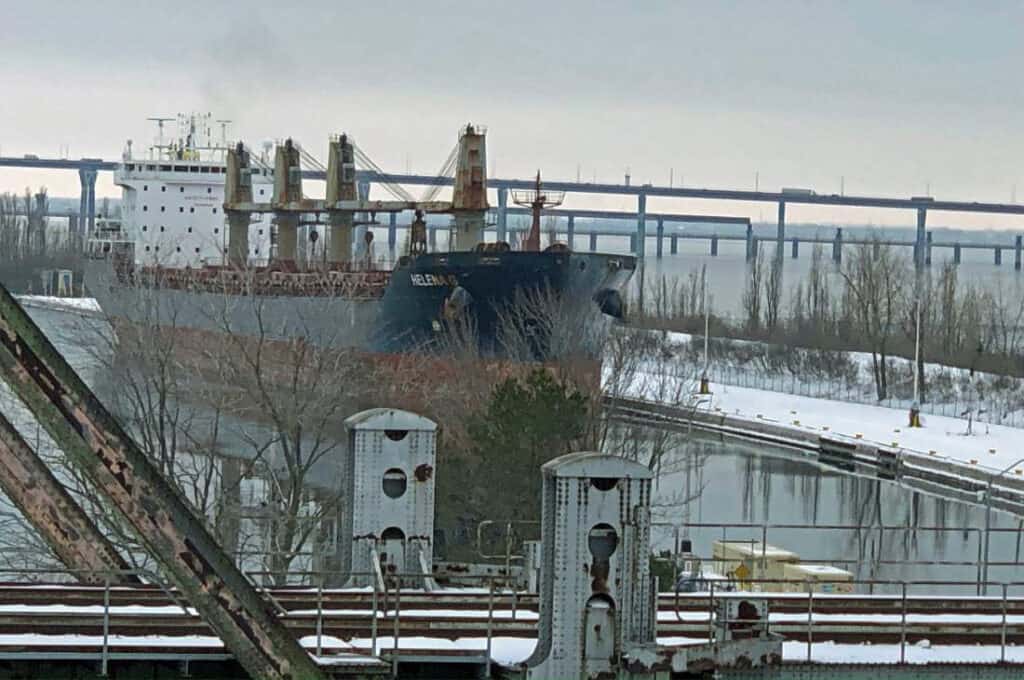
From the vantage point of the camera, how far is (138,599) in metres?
10.6

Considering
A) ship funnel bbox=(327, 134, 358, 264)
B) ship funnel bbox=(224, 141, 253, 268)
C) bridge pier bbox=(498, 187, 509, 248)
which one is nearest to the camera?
ship funnel bbox=(327, 134, 358, 264)

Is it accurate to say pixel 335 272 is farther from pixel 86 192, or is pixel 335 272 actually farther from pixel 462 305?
pixel 86 192

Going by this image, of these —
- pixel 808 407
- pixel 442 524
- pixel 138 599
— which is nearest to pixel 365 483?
pixel 138 599

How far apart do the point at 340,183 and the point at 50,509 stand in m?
48.2

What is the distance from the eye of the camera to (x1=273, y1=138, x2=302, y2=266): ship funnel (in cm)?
5778

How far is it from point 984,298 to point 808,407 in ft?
64.3

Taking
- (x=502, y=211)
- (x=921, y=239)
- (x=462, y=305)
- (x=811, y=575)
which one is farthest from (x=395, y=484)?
(x=921, y=239)

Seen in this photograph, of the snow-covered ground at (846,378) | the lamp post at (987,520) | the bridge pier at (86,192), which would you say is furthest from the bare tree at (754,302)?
the bridge pier at (86,192)

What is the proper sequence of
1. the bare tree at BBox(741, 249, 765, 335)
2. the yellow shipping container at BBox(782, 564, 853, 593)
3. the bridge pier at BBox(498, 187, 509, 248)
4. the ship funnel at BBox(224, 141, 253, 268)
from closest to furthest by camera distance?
the yellow shipping container at BBox(782, 564, 853, 593) < the ship funnel at BBox(224, 141, 253, 268) < the bare tree at BBox(741, 249, 765, 335) < the bridge pier at BBox(498, 187, 509, 248)

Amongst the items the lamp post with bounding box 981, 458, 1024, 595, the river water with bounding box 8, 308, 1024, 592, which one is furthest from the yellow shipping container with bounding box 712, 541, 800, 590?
the lamp post with bounding box 981, 458, 1024, 595

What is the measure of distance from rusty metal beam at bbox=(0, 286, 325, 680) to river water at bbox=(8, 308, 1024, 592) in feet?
62.3

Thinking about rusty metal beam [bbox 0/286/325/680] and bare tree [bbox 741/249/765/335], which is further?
bare tree [bbox 741/249/765/335]

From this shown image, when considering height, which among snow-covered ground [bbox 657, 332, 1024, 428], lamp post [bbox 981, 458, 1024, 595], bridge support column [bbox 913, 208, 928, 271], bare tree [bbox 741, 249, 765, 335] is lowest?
lamp post [bbox 981, 458, 1024, 595]

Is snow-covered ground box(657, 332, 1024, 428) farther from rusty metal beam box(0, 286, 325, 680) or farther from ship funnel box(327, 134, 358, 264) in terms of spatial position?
rusty metal beam box(0, 286, 325, 680)
